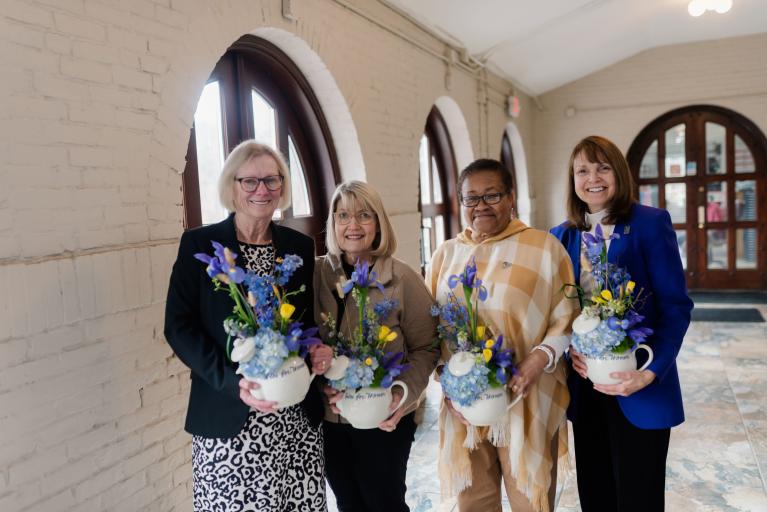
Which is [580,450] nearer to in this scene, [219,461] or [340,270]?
[340,270]

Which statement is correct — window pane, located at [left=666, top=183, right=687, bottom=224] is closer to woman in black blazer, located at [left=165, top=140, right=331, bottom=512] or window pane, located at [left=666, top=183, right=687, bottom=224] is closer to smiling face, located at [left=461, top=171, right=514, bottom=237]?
smiling face, located at [left=461, top=171, right=514, bottom=237]

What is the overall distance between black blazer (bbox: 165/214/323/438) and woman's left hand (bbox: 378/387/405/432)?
35 cm

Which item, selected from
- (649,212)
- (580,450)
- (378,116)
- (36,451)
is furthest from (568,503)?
(378,116)

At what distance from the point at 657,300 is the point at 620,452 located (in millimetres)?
478

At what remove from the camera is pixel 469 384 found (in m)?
1.73

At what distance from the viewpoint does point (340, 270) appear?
192 cm

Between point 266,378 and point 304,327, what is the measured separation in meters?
0.30

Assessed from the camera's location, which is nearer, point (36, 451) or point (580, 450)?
point (36, 451)

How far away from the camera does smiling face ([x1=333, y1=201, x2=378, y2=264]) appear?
6.17 ft

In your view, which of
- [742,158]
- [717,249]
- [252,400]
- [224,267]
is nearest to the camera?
[224,267]

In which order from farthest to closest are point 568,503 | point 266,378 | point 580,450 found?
point 568,503
point 580,450
point 266,378

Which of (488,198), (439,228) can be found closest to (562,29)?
(439,228)

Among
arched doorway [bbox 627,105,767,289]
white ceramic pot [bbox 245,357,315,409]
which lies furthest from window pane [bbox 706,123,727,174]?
white ceramic pot [bbox 245,357,315,409]

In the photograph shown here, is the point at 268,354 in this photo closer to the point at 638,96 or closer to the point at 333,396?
the point at 333,396
